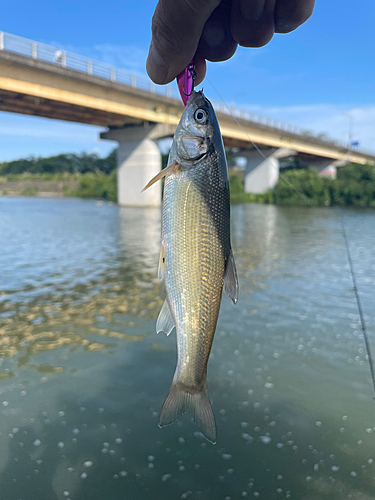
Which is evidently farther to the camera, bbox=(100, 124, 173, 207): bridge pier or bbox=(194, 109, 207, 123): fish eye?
bbox=(100, 124, 173, 207): bridge pier

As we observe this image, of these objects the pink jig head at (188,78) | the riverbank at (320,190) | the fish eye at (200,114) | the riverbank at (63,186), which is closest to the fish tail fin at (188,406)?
the fish eye at (200,114)

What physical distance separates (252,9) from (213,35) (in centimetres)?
30

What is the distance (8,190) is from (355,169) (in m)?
75.0

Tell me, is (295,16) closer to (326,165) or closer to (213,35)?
(213,35)

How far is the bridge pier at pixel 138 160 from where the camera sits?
44.1 m

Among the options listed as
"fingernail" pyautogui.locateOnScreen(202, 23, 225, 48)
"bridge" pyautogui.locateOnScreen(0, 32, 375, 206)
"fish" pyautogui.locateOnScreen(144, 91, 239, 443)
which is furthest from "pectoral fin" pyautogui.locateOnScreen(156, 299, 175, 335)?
"bridge" pyautogui.locateOnScreen(0, 32, 375, 206)

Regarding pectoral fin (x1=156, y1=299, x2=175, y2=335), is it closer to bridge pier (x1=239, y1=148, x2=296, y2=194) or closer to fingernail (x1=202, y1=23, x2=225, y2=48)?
fingernail (x1=202, y1=23, x2=225, y2=48)

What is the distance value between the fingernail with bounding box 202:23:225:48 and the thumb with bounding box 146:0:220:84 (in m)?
0.27

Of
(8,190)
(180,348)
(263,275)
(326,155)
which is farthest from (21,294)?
(8,190)

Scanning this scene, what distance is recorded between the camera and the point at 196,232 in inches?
102

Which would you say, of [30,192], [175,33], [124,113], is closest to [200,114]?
[175,33]

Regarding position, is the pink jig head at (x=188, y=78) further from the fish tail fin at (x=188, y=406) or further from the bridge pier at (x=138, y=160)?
the bridge pier at (x=138, y=160)

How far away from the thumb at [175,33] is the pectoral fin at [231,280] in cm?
131

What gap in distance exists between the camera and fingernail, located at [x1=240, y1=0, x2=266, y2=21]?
2.70 meters
